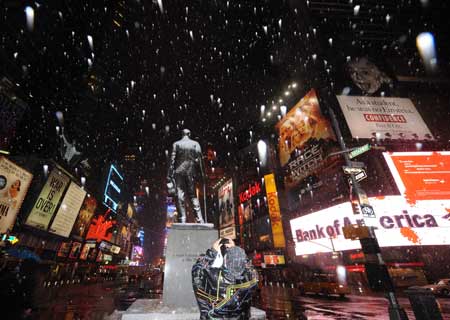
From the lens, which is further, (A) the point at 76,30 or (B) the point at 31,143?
(A) the point at 76,30

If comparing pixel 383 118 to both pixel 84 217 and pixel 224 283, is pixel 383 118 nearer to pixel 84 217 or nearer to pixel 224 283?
pixel 224 283

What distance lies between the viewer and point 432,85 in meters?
23.2

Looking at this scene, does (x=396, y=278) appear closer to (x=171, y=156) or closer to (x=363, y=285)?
(x=363, y=285)

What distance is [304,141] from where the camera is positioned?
25.8 m

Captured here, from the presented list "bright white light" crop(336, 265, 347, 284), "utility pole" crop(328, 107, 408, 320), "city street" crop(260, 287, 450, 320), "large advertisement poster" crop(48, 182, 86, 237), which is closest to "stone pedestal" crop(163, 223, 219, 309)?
"city street" crop(260, 287, 450, 320)

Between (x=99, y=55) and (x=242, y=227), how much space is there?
3532 centimetres

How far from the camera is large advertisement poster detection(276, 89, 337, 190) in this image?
22.5 metres

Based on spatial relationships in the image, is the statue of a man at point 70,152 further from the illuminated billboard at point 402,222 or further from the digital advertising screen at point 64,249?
the illuminated billboard at point 402,222

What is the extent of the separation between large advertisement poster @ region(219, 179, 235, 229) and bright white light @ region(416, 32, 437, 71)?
34.2 meters

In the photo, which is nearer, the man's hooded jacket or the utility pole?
the man's hooded jacket

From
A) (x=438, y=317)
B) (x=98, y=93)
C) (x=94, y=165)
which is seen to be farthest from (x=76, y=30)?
(x=438, y=317)

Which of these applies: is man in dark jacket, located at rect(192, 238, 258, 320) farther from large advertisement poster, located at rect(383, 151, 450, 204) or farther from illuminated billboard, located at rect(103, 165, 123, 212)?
illuminated billboard, located at rect(103, 165, 123, 212)

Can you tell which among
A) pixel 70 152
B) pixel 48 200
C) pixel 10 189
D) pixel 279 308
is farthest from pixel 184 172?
pixel 70 152

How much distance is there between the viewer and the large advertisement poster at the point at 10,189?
12.4 metres
